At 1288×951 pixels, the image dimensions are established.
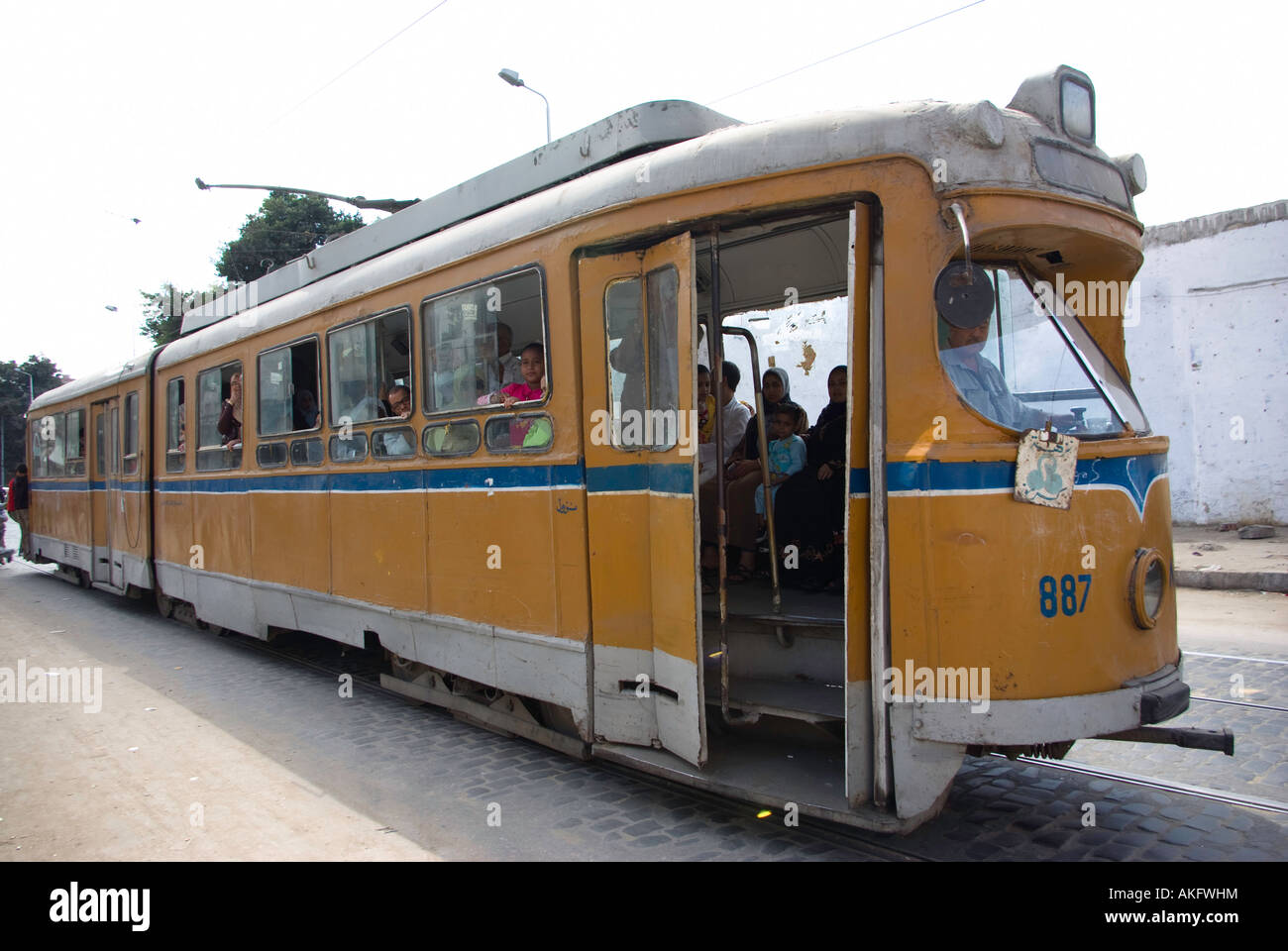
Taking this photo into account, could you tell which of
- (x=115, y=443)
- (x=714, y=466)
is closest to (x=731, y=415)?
(x=714, y=466)

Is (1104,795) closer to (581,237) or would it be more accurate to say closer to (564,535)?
(564,535)

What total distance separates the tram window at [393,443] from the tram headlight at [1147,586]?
163 inches

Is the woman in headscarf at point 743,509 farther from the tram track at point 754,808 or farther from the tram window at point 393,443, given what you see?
the tram window at point 393,443

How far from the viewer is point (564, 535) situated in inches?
179

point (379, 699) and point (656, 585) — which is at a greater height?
point (656, 585)

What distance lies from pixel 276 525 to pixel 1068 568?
6.26 metres

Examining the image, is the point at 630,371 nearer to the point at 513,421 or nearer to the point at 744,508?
the point at 513,421

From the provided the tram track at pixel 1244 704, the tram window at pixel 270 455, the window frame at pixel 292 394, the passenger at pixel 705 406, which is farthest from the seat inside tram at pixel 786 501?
the tram window at pixel 270 455

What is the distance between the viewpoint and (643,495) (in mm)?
4246

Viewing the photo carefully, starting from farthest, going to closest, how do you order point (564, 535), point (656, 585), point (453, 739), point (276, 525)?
point (276, 525) < point (453, 739) < point (564, 535) < point (656, 585)

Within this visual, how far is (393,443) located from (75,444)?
31.9ft

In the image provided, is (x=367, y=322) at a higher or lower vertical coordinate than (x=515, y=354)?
higher
